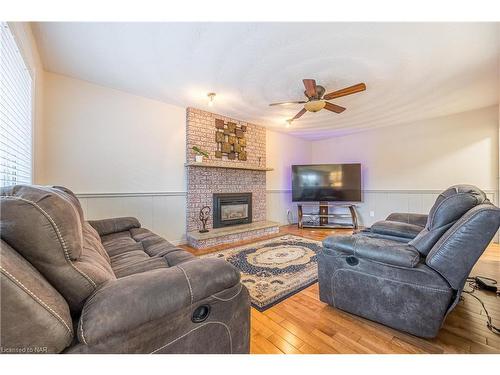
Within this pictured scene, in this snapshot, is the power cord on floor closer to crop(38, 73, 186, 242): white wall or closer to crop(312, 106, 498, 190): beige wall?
crop(312, 106, 498, 190): beige wall

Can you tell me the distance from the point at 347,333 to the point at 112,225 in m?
2.40

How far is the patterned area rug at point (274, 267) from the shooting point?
192 centimetres

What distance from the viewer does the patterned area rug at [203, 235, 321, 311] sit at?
1.92 metres

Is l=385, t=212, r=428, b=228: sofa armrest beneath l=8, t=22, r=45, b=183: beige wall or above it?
beneath

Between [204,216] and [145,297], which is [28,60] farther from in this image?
[204,216]

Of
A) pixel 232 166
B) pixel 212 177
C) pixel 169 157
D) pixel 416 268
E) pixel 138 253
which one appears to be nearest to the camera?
pixel 416 268

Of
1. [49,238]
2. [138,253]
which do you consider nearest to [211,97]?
[138,253]

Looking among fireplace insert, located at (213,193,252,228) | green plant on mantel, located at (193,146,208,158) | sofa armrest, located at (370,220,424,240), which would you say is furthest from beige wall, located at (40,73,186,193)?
sofa armrest, located at (370,220,424,240)

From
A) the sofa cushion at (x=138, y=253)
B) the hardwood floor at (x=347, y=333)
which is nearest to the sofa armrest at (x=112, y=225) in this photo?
the sofa cushion at (x=138, y=253)

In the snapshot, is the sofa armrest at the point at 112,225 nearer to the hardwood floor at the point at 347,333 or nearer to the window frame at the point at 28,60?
the window frame at the point at 28,60

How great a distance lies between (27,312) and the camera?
59 centimetres
